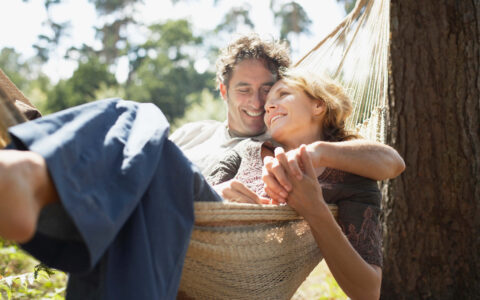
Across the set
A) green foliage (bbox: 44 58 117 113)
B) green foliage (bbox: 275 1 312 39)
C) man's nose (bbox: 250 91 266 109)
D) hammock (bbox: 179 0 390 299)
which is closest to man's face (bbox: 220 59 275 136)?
man's nose (bbox: 250 91 266 109)

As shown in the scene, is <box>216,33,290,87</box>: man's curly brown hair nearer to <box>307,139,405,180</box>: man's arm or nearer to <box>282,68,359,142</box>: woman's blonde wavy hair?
<box>282,68,359,142</box>: woman's blonde wavy hair

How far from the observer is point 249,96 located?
2.22 m

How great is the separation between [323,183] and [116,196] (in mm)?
805

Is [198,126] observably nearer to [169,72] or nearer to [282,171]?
[282,171]

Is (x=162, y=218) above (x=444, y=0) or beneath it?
beneath

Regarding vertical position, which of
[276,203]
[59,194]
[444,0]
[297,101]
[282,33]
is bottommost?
[276,203]

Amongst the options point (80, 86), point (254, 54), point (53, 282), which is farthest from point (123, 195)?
point (80, 86)

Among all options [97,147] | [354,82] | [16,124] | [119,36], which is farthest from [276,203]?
[119,36]

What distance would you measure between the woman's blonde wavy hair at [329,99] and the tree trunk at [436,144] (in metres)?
0.51

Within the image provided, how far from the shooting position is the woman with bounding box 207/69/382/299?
125cm

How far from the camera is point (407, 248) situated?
6.98 feet

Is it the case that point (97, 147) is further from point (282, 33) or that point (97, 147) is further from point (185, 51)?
point (185, 51)

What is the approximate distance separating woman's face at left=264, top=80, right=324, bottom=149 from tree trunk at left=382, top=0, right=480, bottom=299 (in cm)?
62

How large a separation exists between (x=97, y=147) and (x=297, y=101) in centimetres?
97
